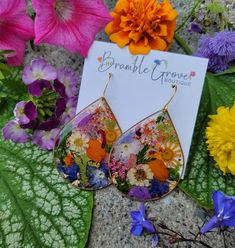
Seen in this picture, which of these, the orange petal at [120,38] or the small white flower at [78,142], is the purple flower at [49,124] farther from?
the orange petal at [120,38]

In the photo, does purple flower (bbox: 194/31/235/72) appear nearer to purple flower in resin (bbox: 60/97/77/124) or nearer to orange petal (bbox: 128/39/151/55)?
orange petal (bbox: 128/39/151/55)

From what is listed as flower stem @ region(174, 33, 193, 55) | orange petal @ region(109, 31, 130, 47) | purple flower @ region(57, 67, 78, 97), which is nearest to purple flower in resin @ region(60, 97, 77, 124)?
purple flower @ region(57, 67, 78, 97)

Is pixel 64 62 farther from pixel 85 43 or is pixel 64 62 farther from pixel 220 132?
pixel 220 132

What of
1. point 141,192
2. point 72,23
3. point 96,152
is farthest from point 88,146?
point 72,23

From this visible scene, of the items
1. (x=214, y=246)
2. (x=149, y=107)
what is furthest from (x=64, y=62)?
(x=214, y=246)

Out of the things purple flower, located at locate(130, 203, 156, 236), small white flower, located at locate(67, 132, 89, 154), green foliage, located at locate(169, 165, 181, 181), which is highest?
small white flower, located at locate(67, 132, 89, 154)

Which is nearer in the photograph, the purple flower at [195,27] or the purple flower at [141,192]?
the purple flower at [141,192]

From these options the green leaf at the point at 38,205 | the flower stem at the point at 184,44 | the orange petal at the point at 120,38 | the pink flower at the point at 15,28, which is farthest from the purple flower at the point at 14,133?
the flower stem at the point at 184,44
